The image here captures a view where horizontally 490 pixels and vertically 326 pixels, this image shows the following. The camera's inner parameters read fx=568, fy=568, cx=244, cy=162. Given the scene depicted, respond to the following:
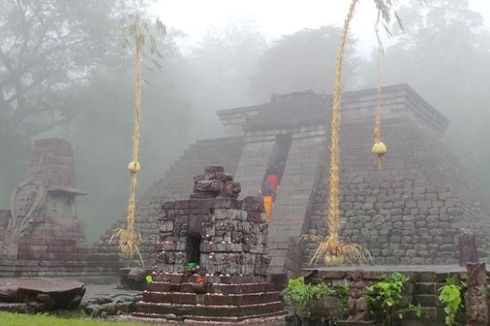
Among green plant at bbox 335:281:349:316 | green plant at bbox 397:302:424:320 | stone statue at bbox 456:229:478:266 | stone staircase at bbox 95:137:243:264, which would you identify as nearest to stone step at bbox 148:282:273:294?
green plant at bbox 335:281:349:316

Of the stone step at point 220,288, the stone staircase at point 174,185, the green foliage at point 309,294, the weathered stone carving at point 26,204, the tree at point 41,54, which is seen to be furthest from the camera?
the tree at point 41,54

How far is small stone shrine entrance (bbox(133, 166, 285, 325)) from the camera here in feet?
30.2

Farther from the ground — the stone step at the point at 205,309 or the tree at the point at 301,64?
the tree at the point at 301,64

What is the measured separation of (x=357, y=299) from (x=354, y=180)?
39.3ft

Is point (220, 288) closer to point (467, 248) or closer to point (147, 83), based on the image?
point (467, 248)

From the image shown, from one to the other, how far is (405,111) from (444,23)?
17725 millimetres

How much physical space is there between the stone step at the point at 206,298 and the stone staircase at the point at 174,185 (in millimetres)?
8893

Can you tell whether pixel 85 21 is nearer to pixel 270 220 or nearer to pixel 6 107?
pixel 6 107

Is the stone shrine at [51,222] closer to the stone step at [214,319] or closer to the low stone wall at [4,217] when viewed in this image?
the low stone wall at [4,217]

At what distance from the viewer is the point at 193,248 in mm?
10148

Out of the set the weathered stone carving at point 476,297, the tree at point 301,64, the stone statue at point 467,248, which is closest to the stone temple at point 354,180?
the stone statue at point 467,248

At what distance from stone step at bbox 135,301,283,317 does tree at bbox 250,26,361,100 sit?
2661 cm

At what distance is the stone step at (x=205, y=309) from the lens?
901 cm

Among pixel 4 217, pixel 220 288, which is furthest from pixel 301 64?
pixel 220 288
